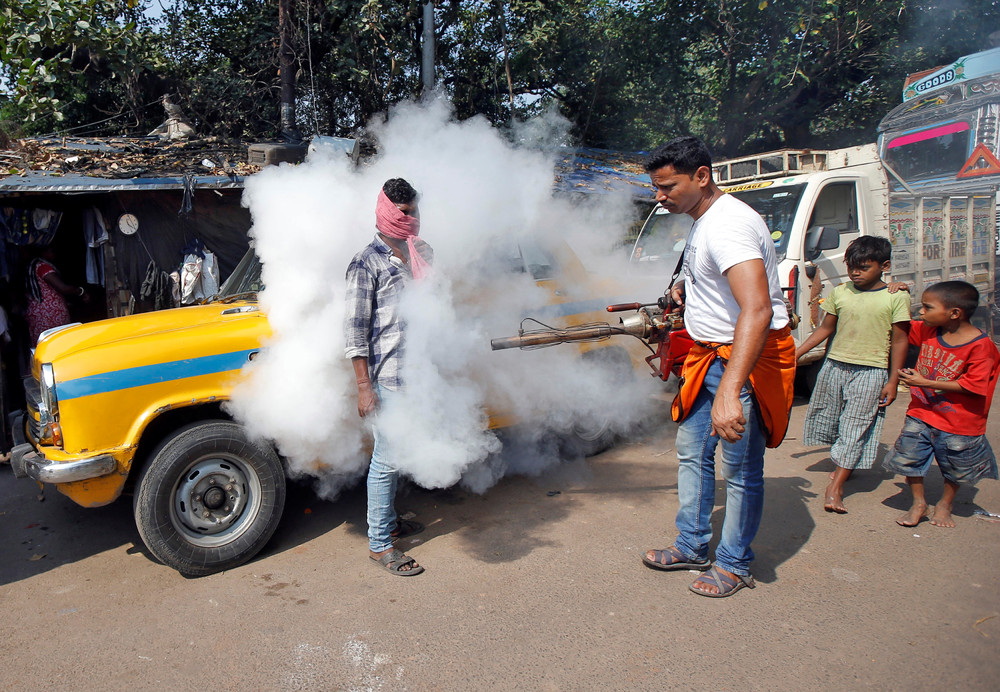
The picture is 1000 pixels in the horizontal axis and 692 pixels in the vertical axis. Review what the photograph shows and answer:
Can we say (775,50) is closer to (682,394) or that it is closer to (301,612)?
(682,394)

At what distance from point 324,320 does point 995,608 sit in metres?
3.65

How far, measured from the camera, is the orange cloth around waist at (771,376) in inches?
120

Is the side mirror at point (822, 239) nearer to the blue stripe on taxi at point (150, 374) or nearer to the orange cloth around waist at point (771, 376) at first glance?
the orange cloth around waist at point (771, 376)

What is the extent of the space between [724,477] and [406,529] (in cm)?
193

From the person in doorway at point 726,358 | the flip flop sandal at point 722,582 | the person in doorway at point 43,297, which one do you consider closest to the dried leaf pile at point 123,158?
the person in doorway at point 43,297

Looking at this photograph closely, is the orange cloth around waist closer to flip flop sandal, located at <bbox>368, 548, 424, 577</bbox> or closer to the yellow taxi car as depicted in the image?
flip flop sandal, located at <bbox>368, 548, 424, 577</bbox>

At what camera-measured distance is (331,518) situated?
171 inches

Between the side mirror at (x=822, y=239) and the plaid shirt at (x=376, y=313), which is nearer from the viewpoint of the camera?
the plaid shirt at (x=376, y=313)

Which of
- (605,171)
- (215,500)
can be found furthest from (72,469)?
(605,171)

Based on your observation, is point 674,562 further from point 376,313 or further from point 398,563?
point 376,313

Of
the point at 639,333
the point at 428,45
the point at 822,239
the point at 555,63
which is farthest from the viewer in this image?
the point at 555,63

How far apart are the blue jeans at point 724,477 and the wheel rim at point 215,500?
7.68 feet

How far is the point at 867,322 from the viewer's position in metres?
4.29

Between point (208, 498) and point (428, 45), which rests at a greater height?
point (428, 45)
